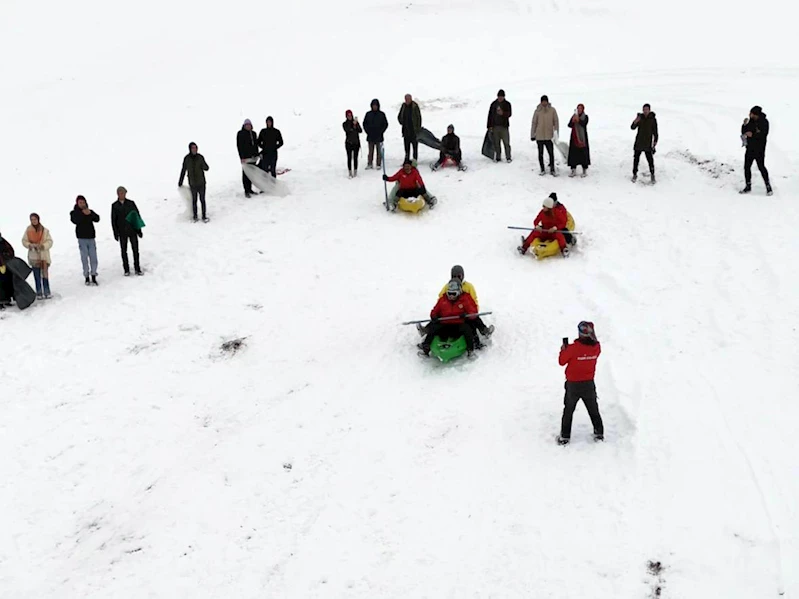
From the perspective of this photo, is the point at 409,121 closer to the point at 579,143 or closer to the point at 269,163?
the point at 269,163

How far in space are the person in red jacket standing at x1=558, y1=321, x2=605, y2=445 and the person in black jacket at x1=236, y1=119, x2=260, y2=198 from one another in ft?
33.9

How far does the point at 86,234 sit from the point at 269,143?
16.9 feet

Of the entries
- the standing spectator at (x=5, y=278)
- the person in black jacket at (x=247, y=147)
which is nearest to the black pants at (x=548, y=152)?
the person in black jacket at (x=247, y=147)

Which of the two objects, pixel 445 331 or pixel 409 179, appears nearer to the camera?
pixel 445 331

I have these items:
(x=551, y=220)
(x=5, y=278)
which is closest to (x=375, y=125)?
(x=551, y=220)

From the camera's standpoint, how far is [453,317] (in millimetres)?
11117

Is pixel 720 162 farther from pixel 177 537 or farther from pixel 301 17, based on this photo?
pixel 301 17

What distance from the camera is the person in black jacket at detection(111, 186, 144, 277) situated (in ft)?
44.0

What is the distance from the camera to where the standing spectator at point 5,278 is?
12.7 metres

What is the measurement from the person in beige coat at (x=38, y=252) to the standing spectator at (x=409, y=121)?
814 cm

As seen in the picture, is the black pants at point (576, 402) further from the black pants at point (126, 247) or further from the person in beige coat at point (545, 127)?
the person in beige coat at point (545, 127)

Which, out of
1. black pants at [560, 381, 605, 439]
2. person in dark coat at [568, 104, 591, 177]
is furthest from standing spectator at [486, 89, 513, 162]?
black pants at [560, 381, 605, 439]

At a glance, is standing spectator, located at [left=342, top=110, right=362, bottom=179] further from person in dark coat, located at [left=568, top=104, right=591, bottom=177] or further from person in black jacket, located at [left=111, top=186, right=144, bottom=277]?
person in black jacket, located at [left=111, top=186, right=144, bottom=277]

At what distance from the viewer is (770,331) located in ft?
35.5
